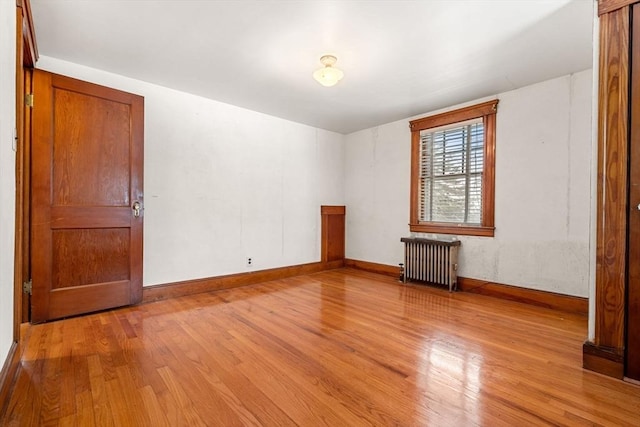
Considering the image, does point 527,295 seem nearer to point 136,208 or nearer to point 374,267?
point 374,267

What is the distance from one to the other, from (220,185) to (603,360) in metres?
4.08

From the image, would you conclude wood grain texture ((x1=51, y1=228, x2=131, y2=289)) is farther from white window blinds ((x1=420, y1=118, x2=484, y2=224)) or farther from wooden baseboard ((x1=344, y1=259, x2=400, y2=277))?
white window blinds ((x1=420, y1=118, x2=484, y2=224))

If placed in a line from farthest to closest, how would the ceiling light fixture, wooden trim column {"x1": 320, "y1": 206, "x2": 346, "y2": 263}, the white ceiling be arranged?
wooden trim column {"x1": 320, "y1": 206, "x2": 346, "y2": 263} → the ceiling light fixture → the white ceiling

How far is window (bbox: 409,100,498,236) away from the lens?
12.8ft

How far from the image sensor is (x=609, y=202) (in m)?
1.96

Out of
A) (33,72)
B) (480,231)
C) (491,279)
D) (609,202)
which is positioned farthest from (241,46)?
(491,279)

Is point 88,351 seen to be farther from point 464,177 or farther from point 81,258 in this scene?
point 464,177

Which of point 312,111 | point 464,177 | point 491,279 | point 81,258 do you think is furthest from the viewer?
point 312,111

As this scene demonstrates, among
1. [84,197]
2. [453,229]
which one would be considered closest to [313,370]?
[84,197]

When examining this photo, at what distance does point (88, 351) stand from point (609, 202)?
3.77 meters

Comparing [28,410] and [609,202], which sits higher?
[609,202]

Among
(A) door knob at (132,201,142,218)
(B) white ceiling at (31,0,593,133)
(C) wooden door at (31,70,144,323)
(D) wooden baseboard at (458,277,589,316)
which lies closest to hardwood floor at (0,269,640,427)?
(D) wooden baseboard at (458,277,589,316)

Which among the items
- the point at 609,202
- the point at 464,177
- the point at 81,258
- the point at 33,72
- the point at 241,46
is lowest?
the point at 81,258

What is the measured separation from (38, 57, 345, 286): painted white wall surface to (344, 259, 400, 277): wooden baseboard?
28.3 inches
